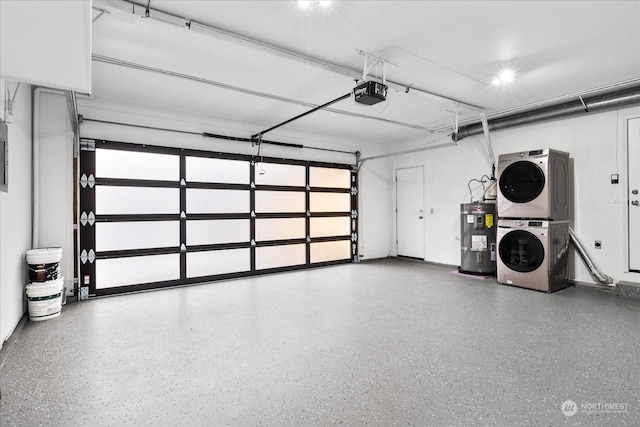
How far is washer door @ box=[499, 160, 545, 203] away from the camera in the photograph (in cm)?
452

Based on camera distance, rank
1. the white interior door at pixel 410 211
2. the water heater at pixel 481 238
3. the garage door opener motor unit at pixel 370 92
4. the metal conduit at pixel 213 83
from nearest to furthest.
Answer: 1. the garage door opener motor unit at pixel 370 92
2. the metal conduit at pixel 213 83
3. the water heater at pixel 481 238
4. the white interior door at pixel 410 211

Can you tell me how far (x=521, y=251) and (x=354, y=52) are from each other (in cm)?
387

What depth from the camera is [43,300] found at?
335cm

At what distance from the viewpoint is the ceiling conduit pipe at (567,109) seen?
4172 millimetres

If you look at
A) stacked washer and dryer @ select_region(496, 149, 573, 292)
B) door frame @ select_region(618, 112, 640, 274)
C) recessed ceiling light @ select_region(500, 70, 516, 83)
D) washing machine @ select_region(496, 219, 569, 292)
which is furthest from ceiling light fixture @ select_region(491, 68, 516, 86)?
washing machine @ select_region(496, 219, 569, 292)

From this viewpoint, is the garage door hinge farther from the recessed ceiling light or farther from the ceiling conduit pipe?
the ceiling conduit pipe

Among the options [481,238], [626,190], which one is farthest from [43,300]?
[626,190]

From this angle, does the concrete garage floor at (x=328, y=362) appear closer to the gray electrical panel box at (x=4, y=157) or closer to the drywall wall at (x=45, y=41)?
the gray electrical panel box at (x=4, y=157)

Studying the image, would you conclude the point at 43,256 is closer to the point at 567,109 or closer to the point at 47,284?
the point at 47,284

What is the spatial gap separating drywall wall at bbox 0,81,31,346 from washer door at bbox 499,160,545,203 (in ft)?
19.8

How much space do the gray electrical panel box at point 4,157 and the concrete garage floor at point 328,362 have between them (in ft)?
4.65

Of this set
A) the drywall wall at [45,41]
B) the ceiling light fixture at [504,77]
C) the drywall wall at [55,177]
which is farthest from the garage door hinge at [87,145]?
the ceiling light fixture at [504,77]

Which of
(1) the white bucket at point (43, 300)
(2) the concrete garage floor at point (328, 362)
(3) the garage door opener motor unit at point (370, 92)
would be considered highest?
(3) the garage door opener motor unit at point (370, 92)

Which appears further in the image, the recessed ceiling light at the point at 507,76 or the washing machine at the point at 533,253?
the washing machine at the point at 533,253
